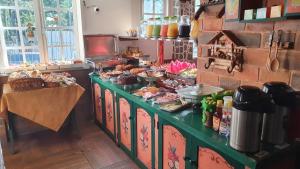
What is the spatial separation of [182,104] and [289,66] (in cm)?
74

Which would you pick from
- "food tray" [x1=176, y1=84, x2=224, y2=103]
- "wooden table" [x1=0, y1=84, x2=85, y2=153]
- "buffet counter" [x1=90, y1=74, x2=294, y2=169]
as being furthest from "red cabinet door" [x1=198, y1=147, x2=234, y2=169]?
Answer: "wooden table" [x1=0, y1=84, x2=85, y2=153]

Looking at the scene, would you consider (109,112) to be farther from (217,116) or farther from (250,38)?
(250,38)

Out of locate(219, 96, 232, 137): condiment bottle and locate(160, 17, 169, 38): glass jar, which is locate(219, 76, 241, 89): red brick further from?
locate(160, 17, 169, 38): glass jar

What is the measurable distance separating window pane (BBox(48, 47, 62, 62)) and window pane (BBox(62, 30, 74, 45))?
0.16 meters

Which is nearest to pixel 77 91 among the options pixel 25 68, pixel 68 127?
pixel 68 127

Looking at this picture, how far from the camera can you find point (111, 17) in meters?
3.55

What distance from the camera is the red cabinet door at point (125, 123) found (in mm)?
2328

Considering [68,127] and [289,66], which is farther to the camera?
[68,127]

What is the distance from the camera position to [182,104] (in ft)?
5.64

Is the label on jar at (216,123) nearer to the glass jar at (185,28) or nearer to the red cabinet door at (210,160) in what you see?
the red cabinet door at (210,160)

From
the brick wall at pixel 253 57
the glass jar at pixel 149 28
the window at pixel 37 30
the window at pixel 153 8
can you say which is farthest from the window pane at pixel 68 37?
the brick wall at pixel 253 57

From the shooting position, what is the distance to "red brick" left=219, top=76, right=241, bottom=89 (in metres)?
1.59

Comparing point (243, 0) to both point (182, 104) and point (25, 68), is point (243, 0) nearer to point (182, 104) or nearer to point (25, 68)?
point (182, 104)

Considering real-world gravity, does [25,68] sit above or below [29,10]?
below
